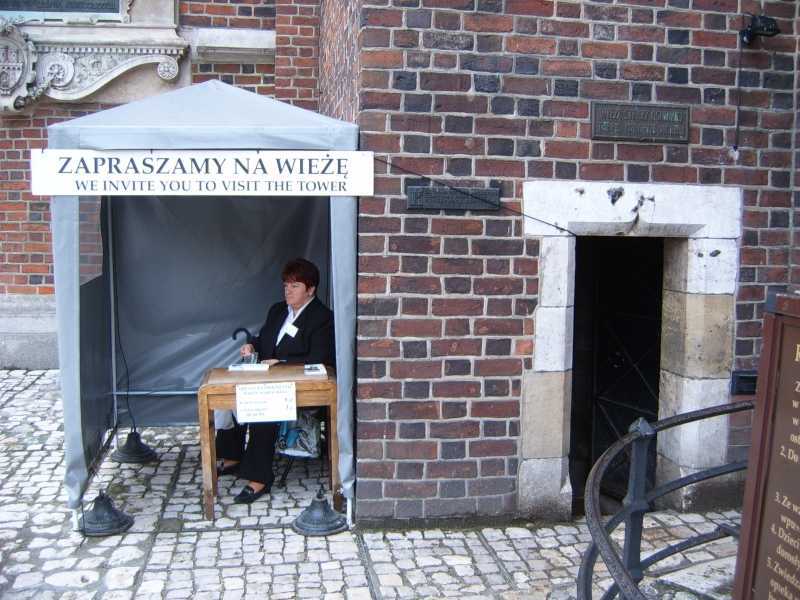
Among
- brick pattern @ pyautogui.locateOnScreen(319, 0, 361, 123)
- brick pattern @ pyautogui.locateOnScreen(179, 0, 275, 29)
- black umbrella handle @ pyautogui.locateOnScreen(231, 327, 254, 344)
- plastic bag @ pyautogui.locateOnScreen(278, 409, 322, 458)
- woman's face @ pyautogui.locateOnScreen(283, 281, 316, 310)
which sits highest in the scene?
brick pattern @ pyautogui.locateOnScreen(179, 0, 275, 29)

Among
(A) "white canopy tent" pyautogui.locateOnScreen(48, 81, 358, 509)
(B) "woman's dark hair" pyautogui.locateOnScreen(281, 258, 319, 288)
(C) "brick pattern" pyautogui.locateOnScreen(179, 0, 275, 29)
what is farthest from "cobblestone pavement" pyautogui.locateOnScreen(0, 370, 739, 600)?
(C) "brick pattern" pyautogui.locateOnScreen(179, 0, 275, 29)

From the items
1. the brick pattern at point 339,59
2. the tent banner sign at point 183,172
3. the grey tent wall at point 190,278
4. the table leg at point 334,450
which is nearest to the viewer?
the tent banner sign at point 183,172

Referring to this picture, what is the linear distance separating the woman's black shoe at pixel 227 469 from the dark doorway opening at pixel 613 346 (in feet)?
7.83

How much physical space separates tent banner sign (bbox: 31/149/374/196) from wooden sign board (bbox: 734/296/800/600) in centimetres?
245

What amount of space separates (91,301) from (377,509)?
2116mm

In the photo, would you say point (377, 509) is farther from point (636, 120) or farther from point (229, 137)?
point (636, 120)

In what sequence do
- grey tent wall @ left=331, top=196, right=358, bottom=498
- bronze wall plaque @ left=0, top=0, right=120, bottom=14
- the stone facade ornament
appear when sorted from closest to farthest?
grey tent wall @ left=331, top=196, right=358, bottom=498 → the stone facade ornament → bronze wall plaque @ left=0, top=0, right=120, bottom=14

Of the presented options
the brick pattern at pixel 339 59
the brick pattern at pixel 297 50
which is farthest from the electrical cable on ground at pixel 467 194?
the brick pattern at pixel 297 50

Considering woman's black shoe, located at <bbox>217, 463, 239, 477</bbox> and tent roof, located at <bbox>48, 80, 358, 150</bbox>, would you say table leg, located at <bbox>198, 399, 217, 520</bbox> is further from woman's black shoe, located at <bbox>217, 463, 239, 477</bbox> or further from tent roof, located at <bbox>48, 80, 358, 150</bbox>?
tent roof, located at <bbox>48, 80, 358, 150</bbox>

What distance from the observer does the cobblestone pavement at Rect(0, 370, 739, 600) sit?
4.05m

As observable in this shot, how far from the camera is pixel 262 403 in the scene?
478 cm

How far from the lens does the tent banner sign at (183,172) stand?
14.4 ft

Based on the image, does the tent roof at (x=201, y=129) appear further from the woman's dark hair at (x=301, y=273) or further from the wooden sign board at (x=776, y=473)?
the wooden sign board at (x=776, y=473)

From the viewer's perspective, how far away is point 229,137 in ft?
14.5
